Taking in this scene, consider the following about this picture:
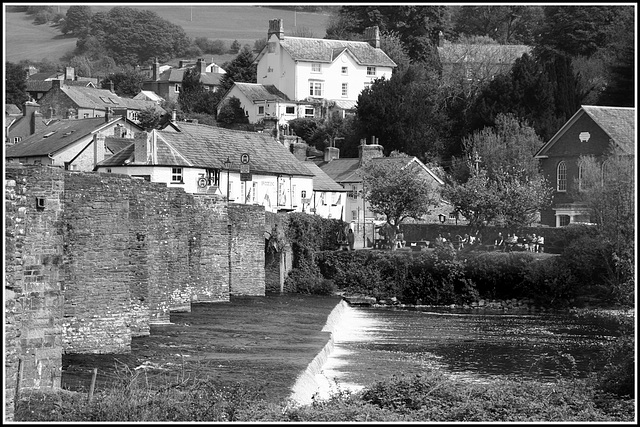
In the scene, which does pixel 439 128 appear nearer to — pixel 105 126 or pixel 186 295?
pixel 105 126

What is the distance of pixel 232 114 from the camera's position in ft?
372

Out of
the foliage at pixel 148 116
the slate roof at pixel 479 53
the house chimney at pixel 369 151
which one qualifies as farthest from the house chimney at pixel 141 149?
the slate roof at pixel 479 53

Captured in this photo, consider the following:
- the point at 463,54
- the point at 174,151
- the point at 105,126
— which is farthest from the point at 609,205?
the point at 463,54

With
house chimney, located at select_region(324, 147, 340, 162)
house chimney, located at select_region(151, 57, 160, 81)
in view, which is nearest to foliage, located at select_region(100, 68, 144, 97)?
house chimney, located at select_region(151, 57, 160, 81)

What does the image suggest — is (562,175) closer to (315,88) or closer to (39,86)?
(315,88)

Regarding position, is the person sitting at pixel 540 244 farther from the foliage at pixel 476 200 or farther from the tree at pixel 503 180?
the foliage at pixel 476 200

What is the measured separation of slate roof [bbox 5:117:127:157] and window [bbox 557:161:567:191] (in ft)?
96.2

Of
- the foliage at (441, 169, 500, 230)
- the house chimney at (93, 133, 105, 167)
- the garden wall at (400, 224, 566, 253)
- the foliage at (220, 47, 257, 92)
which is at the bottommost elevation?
the garden wall at (400, 224, 566, 253)

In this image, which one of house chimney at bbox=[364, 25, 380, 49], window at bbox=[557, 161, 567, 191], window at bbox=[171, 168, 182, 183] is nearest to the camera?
window at bbox=[171, 168, 182, 183]

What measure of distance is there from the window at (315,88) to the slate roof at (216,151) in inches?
1687

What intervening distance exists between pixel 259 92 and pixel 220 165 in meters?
48.2

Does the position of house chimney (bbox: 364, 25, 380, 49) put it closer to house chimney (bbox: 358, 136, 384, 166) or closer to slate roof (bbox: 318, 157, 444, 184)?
slate roof (bbox: 318, 157, 444, 184)

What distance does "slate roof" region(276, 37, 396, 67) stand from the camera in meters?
118

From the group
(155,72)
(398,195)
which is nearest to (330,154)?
(398,195)
